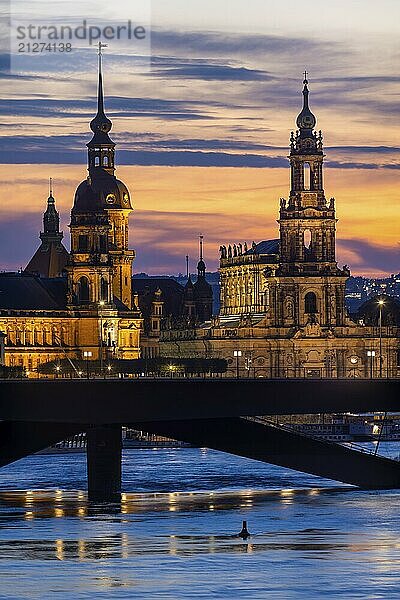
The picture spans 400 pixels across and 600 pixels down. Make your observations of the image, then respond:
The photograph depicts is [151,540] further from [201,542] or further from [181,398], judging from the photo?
[181,398]

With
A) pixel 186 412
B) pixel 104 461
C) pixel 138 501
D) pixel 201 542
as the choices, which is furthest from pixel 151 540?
pixel 138 501

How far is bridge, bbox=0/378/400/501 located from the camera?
135 metres

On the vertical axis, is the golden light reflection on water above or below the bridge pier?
below

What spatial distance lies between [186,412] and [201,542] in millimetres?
18502

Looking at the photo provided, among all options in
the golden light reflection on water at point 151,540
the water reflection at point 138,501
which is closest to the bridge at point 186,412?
the water reflection at point 138,501

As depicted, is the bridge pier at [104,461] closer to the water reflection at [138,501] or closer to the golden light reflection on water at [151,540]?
the water reflection at [138,501]

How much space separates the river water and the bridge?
9.10 ft

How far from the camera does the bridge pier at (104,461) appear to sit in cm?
14575

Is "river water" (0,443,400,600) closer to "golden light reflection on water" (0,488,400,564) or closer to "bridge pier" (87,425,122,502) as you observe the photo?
"golden light reflection on water" (0,488,400,564)

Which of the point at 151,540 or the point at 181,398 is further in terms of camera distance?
the point at 181,398

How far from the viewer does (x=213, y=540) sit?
12081 cm

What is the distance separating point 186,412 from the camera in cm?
13750

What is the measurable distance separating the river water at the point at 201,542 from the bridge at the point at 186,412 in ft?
9.10

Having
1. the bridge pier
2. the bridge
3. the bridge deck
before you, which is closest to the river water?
the bridge pier
